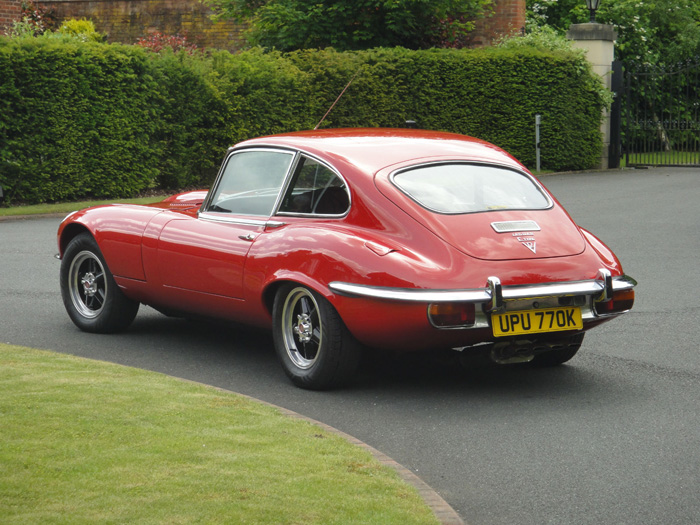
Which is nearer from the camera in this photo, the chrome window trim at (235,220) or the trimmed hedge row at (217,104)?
the chrome window trim at (235,220)

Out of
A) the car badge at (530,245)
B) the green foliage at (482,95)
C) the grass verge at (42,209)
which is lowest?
the grass verge at (42,209)

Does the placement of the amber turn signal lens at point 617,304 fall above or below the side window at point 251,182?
below

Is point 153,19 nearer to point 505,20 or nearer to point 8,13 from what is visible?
point 8,13

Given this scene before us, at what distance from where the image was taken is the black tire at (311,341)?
237 inches

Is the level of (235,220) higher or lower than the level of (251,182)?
lower

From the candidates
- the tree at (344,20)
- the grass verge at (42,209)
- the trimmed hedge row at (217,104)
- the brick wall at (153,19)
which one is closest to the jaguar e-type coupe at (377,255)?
the grass verge at (42,209)

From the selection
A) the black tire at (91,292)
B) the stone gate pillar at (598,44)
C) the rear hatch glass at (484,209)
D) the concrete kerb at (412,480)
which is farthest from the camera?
the stone gate pillar at (598,44)

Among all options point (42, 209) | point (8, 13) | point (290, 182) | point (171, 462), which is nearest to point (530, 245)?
point (290, 182)

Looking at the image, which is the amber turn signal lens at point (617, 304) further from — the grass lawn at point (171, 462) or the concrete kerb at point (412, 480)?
the grass lawn at point (171, 462)

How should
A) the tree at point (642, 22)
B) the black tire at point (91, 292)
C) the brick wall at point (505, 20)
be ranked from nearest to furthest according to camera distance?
1. the black tire at point (91, 292)
2. the brick wall at point (505, 20)
3. the tree at point (642, 22)

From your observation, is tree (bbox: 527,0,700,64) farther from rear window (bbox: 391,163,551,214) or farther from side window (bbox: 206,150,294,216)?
rear window (bbox: 391,163,551,214)

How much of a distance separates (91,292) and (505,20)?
23.6m

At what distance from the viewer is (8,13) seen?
23.6 meters

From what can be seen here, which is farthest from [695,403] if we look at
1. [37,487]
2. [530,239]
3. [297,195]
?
[37,487]
